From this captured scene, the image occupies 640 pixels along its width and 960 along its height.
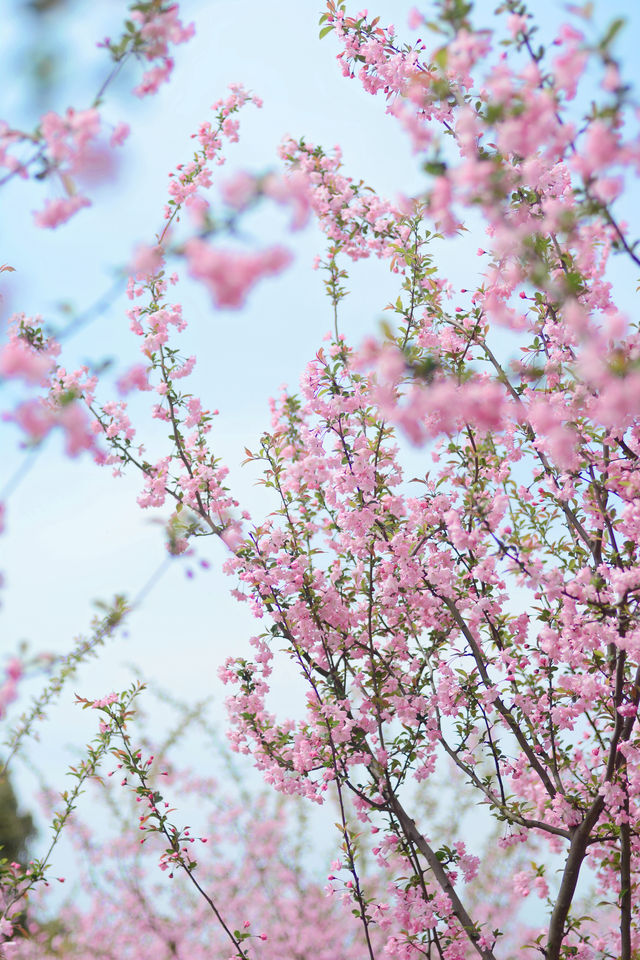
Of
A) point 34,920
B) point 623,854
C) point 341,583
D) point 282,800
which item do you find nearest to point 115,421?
point 341,583

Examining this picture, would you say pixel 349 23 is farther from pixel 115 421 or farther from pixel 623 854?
pixel 623 854

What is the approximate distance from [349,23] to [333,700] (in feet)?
12.6

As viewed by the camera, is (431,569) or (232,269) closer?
(232,269)

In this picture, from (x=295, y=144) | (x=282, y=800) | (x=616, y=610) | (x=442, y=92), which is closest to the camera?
(x=442, y=92)

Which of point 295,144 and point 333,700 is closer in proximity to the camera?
point 333,700

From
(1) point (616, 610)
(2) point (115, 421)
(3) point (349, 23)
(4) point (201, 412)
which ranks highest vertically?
(3) point (349, 23)

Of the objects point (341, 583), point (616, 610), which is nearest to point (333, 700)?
point (341, 583)

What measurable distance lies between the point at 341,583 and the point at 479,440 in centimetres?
114

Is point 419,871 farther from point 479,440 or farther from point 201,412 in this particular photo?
point 201,412

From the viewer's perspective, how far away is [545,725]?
4.07 meters

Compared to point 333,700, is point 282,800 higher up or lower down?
higher up

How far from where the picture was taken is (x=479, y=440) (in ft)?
14.2

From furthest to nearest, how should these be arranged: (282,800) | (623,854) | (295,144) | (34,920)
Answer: (34,920)
(282,800)
(295,144)
(623,854)

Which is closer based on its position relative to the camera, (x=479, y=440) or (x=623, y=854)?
(x=623, y=854)
